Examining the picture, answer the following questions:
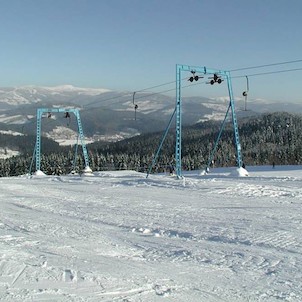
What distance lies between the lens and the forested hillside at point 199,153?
3519 inches

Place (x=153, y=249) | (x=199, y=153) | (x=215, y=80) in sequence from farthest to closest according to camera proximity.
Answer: (x=199, y=153)
(x=215, y=80)
(x=153, y=249)

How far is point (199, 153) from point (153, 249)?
93.7 metres

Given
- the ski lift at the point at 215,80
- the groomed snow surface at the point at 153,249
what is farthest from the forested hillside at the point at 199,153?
the groomed snow surface at the point at 153,249

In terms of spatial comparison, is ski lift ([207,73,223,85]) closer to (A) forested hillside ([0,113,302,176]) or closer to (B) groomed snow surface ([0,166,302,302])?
(B) groomed snow surface ([0,166,302,302])

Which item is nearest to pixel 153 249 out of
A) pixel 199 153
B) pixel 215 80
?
pixel 215 80

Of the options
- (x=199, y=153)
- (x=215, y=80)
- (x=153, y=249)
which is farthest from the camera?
(x=199, y=153)

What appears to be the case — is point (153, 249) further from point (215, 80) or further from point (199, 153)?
point (199, 153)

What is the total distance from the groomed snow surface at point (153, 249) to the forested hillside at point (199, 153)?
55.8 metres

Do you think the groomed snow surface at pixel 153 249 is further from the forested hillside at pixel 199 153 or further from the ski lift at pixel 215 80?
the forested hillside at pixel 199 153

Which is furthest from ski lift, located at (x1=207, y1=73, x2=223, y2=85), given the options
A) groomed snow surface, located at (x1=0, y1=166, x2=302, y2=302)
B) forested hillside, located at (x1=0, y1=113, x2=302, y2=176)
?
forested hillside, located at (x1=0, y1=113, x2=302, y2=176)

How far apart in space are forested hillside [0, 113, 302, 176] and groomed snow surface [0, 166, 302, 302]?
5579 centimetres

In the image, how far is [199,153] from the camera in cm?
10138

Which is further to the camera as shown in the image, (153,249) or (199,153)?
(199,153)

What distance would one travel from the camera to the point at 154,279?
6383 millimetres
